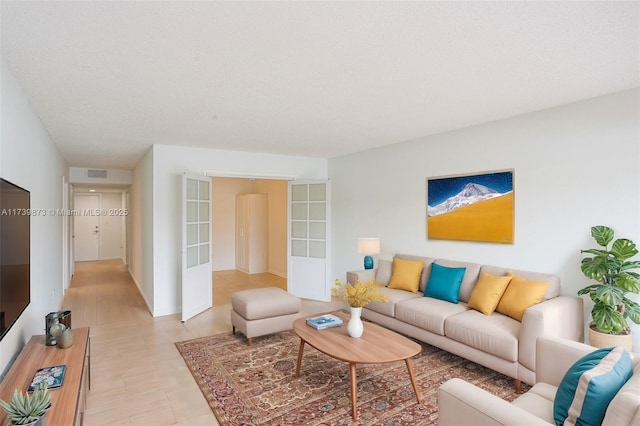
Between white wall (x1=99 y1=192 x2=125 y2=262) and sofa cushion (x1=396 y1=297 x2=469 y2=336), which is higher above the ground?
white wall (x1=99 y1=192 x2=125 y2=262)

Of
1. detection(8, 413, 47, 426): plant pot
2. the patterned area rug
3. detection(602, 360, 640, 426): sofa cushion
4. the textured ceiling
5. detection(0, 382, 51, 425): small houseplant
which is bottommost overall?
the patterned area rug

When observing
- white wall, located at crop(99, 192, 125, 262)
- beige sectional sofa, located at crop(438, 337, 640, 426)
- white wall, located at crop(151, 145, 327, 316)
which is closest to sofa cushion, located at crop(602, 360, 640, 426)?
beige sectional sofa, located at crop(438, 337, 640, 426)

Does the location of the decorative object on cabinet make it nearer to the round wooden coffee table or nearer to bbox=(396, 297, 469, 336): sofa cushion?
bbox=(396, 297, 469, 336): sofa cushion

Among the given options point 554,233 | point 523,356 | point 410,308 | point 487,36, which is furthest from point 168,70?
point 554,233

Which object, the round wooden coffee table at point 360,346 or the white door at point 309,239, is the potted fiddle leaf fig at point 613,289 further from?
the white door at point 309,239

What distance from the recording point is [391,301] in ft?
13.0

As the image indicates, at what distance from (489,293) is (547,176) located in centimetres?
130

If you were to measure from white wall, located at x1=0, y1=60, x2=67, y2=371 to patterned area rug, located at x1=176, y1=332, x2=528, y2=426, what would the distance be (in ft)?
4.44

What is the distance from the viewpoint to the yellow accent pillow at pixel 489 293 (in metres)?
3.30

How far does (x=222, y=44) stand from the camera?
6.60ft

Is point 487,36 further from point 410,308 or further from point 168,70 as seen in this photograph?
point 410,308

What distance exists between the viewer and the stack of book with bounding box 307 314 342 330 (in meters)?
3.18

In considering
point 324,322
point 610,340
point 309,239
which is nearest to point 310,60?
point 324,322

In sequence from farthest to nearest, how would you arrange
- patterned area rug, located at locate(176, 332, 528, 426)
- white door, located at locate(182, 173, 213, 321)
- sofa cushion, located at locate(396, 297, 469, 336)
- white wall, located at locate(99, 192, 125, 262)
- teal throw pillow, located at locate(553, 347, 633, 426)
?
white wall, located at locate(99, 192, 125, 262) → white door, located at locate(182, 173, 213, 321) → sofa cushion, located at locate(396, 297, 469, 336) → patterned area rug, located at locate(176, 332, 528, 426) → teal throw pillow, located at locate(553, 347, 633, 426)
